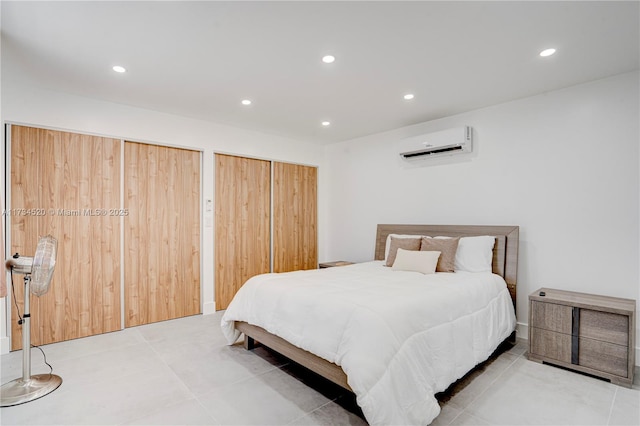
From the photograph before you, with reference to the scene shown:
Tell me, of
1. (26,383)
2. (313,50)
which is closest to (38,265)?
(26,383)

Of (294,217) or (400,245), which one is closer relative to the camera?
(400,245)

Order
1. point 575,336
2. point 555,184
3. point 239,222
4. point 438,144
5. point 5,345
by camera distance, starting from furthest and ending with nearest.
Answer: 1. point 239,222
2. point 438,144
3. point 555,184
4. point 5,345
5. point 575,336

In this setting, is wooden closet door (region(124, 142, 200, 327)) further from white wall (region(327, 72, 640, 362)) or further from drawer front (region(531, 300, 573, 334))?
drawer front (region(531, 300, 573, 334))

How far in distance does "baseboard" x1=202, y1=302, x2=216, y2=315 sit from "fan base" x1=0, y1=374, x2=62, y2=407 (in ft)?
5.93

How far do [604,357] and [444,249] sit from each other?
1480 millimetres

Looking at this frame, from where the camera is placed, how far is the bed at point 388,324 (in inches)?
70.8

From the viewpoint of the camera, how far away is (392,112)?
3.92 metres

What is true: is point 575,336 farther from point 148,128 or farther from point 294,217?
point 148,128

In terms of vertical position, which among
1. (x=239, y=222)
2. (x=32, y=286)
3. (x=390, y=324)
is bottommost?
(x=390, y=324)

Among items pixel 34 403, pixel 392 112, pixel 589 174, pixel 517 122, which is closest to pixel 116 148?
pixel 34 403

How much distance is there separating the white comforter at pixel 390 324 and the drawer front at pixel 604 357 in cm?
58

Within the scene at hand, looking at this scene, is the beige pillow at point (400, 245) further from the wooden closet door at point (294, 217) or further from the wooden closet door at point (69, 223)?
the wooden closet door at point (69, 223)

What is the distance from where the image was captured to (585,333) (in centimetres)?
262

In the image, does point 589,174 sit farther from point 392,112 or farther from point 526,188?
point 392,112
